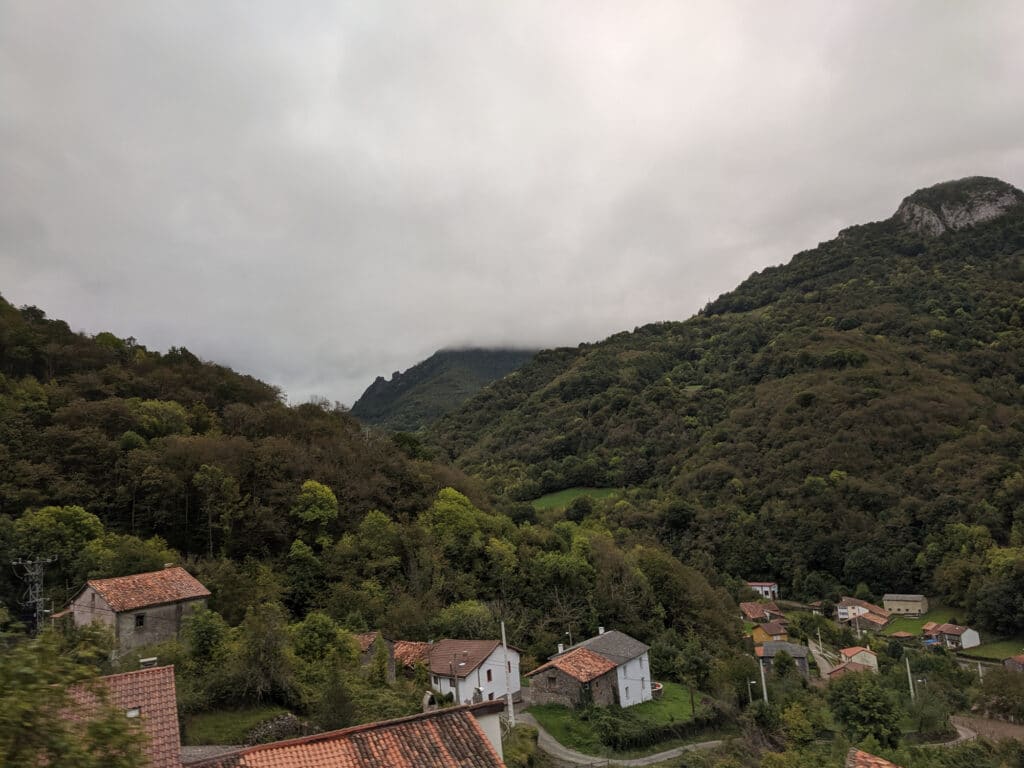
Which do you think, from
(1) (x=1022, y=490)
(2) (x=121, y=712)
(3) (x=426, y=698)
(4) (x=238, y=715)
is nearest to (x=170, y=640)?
(4) (x=238, y=715)

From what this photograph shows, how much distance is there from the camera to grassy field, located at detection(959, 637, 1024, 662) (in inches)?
2029

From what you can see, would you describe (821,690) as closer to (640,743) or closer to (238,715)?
(640,743)

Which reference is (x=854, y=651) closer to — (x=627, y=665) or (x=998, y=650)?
(x=998, y=650)

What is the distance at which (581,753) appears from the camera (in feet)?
76.0

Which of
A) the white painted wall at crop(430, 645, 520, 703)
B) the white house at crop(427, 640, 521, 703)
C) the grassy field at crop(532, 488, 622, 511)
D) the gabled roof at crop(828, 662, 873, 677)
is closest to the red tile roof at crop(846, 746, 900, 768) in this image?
the white painted wall at crop(430, 645, 520, 703)

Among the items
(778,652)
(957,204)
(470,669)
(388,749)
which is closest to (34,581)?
(470,669)

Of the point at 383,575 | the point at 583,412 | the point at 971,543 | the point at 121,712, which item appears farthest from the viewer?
the point at 583,412

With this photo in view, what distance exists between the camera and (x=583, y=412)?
105500 millimetres

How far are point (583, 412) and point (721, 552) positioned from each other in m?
36.0

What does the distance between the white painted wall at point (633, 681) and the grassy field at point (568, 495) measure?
50524 mm

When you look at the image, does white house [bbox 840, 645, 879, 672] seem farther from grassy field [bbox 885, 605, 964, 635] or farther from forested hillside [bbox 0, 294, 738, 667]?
forested hillside [bbox 0, 294, 738, 667]

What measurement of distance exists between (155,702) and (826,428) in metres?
87.7

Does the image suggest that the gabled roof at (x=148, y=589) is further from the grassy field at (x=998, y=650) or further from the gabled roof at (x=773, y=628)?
the grassy field at (x=998, y=650)

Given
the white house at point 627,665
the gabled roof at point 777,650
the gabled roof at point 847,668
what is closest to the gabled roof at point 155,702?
the white house at point 627,665
